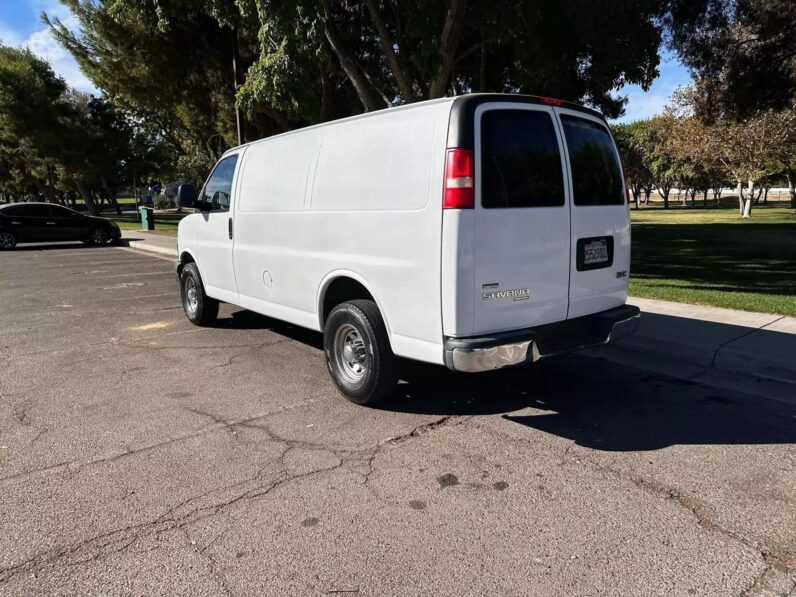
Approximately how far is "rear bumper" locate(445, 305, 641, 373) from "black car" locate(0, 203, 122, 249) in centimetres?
2031

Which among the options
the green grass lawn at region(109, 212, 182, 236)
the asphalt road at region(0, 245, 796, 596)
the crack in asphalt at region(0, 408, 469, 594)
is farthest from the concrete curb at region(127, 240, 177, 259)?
the crack in asphalt at region(0, 408, 469, 594)

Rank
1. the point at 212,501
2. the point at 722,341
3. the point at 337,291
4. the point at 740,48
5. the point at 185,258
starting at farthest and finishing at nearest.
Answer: the point at 740,48
the point at 185,258
the point at 722,341
the point at 337,291
the point at 212,501

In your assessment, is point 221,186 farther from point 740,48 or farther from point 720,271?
point 740,48

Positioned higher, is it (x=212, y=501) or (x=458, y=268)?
(x=458, y=268)

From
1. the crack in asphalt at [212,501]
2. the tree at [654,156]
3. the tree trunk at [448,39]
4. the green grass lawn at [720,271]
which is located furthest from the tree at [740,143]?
the crack in asphalt at [212,501]

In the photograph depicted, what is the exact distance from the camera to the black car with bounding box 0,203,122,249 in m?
19.1

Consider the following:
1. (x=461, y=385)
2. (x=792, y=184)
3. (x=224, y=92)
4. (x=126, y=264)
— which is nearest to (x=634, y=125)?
(x=792, y=184)

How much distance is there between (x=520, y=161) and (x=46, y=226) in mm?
20422

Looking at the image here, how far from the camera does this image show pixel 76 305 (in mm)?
9367

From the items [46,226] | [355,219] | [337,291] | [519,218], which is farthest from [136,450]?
[46,226]

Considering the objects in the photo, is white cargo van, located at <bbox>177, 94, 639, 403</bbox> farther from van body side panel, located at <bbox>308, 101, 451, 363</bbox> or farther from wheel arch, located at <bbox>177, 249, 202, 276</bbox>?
wheel arch, located at <bbox>177, 249, 202, 276</bbox>

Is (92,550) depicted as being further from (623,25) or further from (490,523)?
(623,25)

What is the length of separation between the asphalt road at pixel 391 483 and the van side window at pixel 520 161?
1691 millimetres

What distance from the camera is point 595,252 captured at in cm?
461
